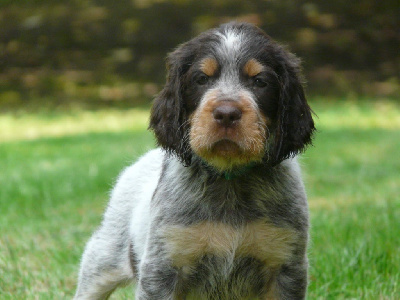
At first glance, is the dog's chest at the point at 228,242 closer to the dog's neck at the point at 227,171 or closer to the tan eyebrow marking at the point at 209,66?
the dog's neck at the point at 227,171

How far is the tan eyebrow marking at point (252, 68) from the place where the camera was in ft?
14.9

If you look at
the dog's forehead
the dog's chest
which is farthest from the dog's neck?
the dog's forehead

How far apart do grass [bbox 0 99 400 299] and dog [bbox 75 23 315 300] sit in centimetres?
100

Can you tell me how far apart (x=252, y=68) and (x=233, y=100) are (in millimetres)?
355

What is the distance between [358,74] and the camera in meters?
20.6

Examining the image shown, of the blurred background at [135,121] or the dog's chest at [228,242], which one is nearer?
the dog's chest at [228,242]

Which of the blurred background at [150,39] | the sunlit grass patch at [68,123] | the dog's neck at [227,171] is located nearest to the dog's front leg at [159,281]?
the dog's neck at [227,171]

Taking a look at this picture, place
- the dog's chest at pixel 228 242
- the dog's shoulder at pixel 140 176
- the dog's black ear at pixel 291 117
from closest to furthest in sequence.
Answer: the dog's chest at pixel 228 242 < the dog's black ear at pixel 291 117 < the dog's shoulder at pixel 140 176

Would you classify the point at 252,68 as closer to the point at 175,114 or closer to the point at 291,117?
the point at 291,117

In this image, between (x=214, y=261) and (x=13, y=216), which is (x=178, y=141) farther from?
(x=13, y=216)

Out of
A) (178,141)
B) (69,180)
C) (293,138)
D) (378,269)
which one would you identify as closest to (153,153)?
(178,141)

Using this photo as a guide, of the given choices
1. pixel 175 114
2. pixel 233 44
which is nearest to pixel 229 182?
pixel 175 114

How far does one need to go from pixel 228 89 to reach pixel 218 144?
31cm

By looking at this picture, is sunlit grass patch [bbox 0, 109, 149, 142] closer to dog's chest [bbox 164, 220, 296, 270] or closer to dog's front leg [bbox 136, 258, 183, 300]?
dog's front leg [bbox 136, 258, 183, 300]
